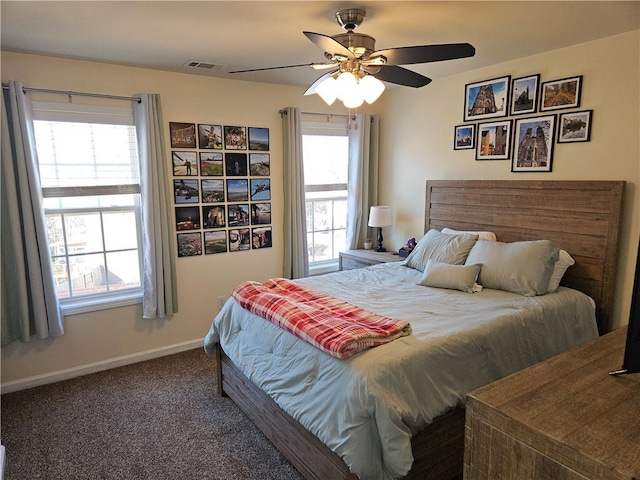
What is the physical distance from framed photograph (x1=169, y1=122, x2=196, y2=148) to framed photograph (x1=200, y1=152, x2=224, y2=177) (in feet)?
0.47

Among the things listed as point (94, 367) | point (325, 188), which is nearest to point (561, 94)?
point (325, 188)

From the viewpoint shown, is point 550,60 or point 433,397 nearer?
point 433,397

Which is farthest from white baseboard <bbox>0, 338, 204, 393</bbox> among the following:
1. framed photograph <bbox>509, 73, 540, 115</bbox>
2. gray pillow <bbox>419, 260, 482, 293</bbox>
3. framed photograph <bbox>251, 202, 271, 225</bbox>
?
framed photograph <bbox>509, 73, 540, 115</bbox>

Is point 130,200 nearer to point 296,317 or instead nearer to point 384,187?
point 296,317

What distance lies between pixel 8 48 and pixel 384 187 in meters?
3.48

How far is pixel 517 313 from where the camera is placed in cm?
234

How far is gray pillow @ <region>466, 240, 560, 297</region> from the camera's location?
2.69m

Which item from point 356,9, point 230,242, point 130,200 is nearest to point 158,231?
point 130,200

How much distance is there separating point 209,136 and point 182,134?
0.24 meters

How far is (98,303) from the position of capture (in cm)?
329

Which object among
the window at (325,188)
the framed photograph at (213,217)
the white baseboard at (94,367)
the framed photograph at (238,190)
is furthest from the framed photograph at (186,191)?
the white baseboard at (94,367)

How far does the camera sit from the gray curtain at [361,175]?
4387 millimetres

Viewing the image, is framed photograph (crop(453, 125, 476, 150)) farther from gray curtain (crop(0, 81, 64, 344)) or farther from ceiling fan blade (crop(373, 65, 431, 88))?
gray curtain (crop(0, 81, 64, 344))

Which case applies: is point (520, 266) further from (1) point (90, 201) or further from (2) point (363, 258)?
(1) point (90, 201)
